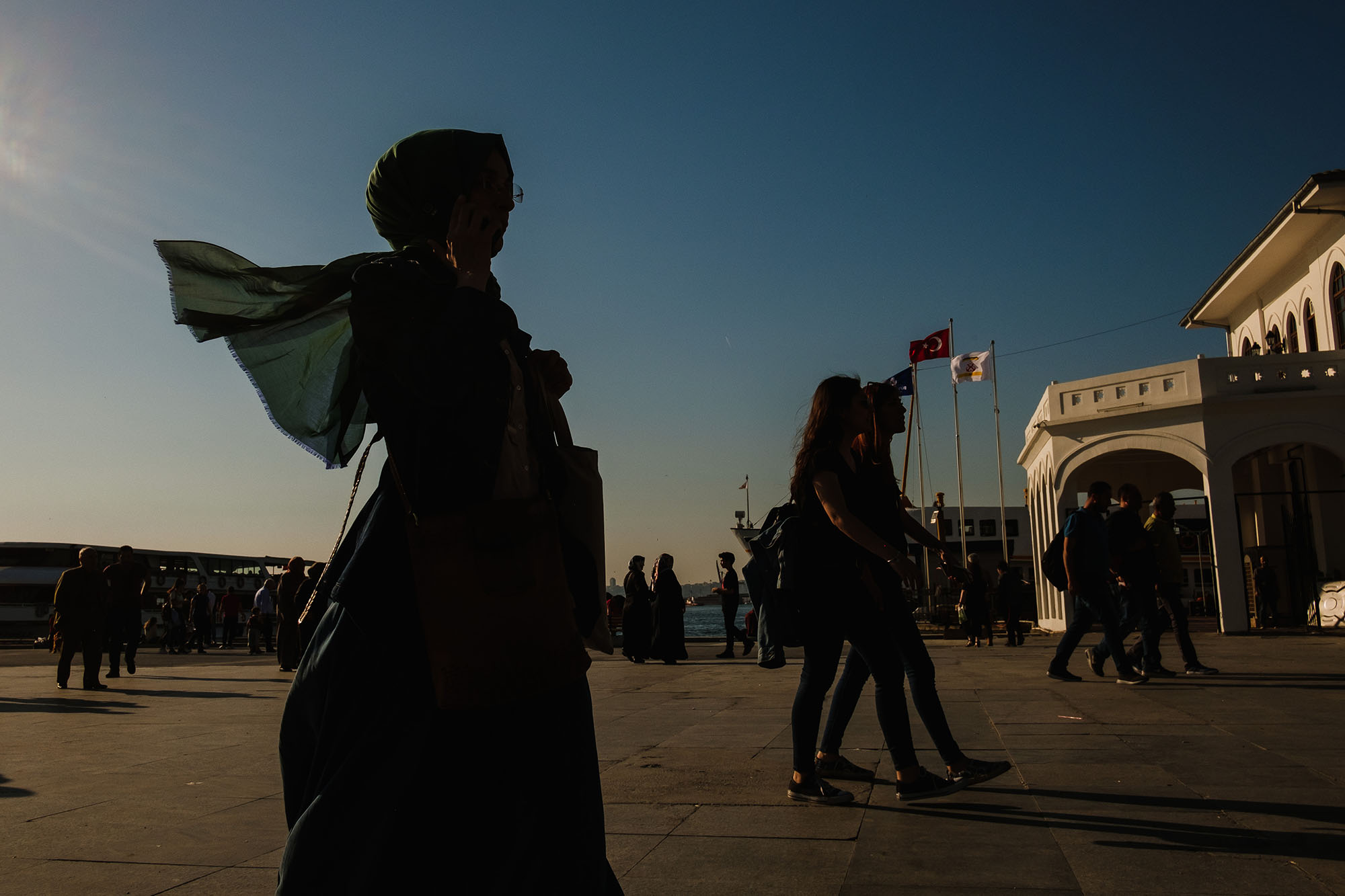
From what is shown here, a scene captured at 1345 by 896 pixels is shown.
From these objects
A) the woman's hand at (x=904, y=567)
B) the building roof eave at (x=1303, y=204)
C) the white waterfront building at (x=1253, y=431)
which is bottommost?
the woman's hand at (x=904, y=567)

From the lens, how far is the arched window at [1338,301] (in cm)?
2041

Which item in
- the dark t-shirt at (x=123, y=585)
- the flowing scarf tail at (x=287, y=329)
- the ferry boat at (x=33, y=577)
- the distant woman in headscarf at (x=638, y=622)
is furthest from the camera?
the ferry boat at (x=33, y=577)

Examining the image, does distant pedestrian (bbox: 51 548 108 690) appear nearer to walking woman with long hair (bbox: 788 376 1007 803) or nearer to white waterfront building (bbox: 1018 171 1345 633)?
walking woman with long hair (bbox: 788 376 1007 803)

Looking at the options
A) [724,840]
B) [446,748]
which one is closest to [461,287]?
[446,748]

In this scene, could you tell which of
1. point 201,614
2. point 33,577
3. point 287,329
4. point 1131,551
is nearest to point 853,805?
point 287,329

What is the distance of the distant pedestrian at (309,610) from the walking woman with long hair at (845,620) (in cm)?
255

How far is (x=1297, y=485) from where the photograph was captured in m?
21.3

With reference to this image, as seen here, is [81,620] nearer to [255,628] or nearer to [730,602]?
[730,602]

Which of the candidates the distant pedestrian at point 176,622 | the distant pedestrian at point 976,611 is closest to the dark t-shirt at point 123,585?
the distant pedestrian at point 176,622

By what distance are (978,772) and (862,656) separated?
0.74 metres

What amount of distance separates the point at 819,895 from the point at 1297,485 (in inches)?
890

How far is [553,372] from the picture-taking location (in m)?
1.99

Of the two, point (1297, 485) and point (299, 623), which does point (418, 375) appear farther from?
point (1297, 485)

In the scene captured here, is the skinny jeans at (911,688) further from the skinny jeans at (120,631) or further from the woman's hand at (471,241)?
the skinny jeans at (120,631)
